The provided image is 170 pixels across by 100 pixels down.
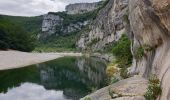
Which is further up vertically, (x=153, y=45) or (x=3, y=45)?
(x=153, y=45)

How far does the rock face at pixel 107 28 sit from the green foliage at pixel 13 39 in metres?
31.6

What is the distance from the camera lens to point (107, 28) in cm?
15138

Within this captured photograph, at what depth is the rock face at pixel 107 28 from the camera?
12319 cm

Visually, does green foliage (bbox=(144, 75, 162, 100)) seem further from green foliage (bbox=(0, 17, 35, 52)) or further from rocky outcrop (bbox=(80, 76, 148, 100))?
green foliage (bbox=(0, 17, 35, 52))

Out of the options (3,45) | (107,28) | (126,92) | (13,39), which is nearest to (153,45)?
(126,92)

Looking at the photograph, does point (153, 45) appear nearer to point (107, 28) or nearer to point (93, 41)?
point (107, 28)

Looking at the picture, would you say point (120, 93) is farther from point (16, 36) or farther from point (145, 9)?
point (16, 36)

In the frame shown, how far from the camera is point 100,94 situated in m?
24.3

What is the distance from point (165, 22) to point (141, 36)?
32.4ft

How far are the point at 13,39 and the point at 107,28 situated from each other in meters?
43.6

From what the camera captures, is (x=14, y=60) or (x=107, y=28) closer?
(x=14, y=60)

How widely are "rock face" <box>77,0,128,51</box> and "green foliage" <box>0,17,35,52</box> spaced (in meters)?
31.6

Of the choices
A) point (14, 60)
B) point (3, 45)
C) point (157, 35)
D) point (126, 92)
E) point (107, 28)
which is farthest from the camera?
point (107, 28)

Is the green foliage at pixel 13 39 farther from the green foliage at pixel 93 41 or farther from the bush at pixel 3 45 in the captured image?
the green foliage at pixel 93 41
